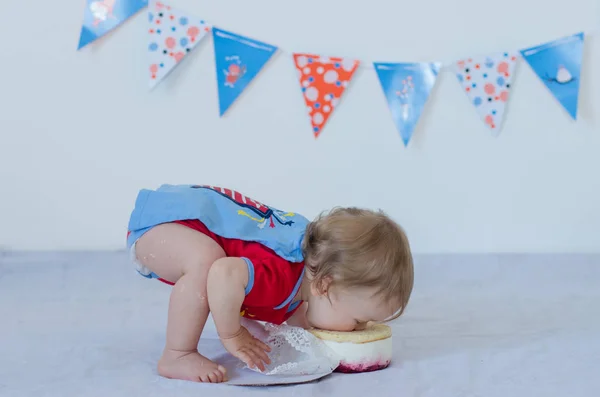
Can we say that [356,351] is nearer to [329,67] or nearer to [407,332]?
[407,332]

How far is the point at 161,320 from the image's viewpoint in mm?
1524

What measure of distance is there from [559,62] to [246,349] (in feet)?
4.64

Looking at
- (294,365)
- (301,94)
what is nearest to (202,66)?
(301,94)

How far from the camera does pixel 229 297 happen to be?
1.11m

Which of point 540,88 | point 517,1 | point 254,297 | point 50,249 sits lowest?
point 50,249

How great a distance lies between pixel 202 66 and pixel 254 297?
3.78ft

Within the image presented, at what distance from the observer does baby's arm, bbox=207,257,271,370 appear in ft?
3.65

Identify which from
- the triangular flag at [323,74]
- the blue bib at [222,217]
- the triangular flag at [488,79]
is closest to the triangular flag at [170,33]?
the triangular flag at [323,74]

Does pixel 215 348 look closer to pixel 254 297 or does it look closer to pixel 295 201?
pixel 254 297

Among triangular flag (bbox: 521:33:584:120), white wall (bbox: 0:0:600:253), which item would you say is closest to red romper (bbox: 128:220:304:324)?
white wall (bbox: 0:0:600:253)

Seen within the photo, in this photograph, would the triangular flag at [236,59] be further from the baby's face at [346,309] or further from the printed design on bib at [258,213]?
the baby's face at [346,309]

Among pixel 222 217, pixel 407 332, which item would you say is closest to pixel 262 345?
pixel 222 217

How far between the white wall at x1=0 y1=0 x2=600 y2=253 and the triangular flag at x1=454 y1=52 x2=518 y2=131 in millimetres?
34

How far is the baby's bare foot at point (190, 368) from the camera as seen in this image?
1.14 meters
